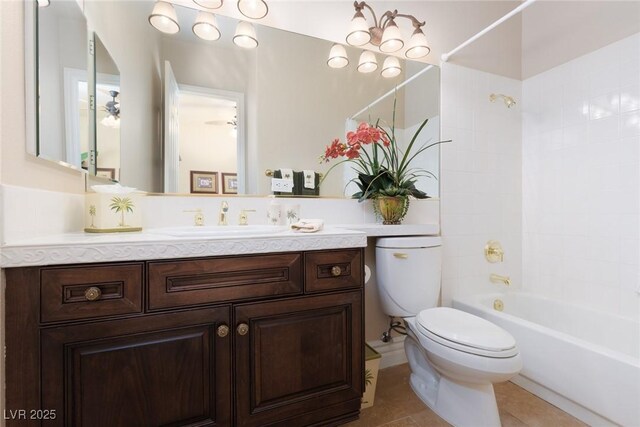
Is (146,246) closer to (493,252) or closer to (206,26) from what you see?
(206,26)

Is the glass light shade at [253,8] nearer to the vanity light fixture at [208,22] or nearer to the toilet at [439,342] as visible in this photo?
the vanity light fixture at [208,22]

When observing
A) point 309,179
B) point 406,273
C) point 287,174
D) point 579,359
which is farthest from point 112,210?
point 579,359

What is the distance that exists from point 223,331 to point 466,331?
1.00 metres

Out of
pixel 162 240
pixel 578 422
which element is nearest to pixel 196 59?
pixel 162 240

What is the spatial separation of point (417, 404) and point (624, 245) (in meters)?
1.51

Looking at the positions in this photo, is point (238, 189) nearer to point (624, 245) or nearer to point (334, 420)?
point (334, 420)

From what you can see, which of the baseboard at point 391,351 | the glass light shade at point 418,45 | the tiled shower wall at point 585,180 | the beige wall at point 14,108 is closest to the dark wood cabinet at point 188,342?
the beige wall at point 14,108

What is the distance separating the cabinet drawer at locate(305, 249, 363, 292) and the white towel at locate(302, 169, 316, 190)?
1.99 ft

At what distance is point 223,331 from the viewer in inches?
35.7

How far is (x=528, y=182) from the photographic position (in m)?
2.15

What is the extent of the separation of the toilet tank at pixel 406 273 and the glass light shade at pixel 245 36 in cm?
123

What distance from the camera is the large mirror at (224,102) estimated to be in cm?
130

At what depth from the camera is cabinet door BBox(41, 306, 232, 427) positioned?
2.47 ft

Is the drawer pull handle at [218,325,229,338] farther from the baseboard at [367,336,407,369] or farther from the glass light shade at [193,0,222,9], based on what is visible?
the glass light shade at [193,0,222,9]
